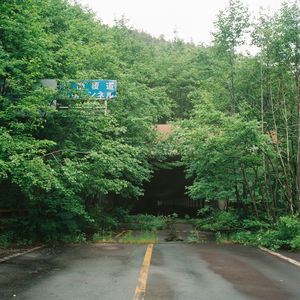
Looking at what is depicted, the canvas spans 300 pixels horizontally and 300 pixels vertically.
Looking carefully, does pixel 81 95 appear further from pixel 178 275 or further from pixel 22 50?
pixel 178 275

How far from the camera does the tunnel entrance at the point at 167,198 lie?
1491 inches

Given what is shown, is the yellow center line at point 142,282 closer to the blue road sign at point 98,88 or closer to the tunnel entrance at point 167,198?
the blue road sign at point 98,88

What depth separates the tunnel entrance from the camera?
37.9 metres

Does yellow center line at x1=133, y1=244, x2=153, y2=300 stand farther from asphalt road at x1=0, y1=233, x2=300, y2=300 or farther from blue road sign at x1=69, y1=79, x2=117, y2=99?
blue road sign at x1=69, y1=79, x2=117, y2=99

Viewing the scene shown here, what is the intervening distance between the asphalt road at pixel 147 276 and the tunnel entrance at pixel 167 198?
25.7 m

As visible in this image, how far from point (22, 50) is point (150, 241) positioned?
9.27 metres

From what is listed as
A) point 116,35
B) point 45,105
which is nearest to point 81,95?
point 45,105

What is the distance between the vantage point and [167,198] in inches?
1807

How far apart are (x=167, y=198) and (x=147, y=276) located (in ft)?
129

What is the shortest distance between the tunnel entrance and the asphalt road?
25673mm

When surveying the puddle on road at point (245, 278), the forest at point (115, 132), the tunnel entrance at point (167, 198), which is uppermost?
the forest at point (115, 132)

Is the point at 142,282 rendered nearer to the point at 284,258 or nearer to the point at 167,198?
the point at 284,258

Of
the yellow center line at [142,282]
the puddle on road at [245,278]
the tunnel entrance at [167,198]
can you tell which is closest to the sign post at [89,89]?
the yellow center line at [142,282]

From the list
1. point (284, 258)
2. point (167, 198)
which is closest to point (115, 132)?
point (284, 258)
